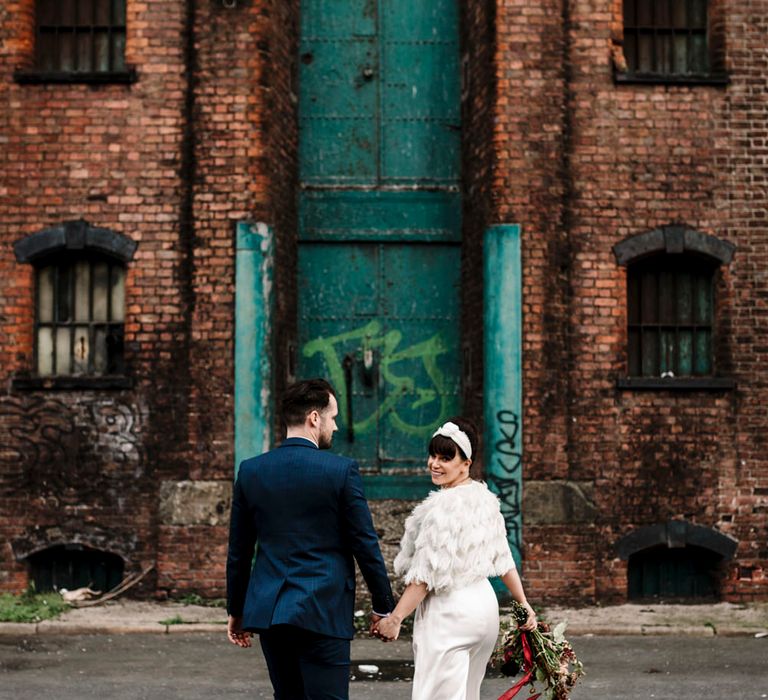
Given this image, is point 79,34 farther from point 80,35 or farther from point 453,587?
point 453,587

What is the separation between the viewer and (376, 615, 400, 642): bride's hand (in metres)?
4.84

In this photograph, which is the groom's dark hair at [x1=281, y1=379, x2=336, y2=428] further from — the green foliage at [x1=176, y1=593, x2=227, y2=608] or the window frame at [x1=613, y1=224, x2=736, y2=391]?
the window frame at [x1=613, y1=224, x2=736, y2=391]

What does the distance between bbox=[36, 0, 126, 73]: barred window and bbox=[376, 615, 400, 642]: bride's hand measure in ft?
29.2

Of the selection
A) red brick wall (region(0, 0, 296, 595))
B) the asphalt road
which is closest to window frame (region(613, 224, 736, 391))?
the asphalt road

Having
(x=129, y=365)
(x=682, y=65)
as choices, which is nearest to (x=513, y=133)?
(x=682, y=65)

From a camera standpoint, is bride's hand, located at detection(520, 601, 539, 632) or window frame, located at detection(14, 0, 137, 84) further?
window frame, located at detection(14, 0, 137, 84)

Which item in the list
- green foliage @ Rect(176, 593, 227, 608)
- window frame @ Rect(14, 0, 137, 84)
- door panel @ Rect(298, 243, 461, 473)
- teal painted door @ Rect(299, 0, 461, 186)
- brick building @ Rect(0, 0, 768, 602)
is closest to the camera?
green foliage @ Rect(176, 593, 227, 608)

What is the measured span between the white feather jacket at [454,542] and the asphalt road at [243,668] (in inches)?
110

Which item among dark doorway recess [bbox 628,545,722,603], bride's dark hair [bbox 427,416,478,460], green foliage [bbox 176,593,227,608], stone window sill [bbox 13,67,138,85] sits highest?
stone window sill [bbox 13,67,138,85]

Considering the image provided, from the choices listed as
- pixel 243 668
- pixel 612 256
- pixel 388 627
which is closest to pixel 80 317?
pixel 243 668

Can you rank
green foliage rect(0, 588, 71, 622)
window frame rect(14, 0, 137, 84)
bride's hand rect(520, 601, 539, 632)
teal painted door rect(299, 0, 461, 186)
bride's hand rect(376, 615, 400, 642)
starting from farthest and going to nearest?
teal painted door rect(299, 0, 461, 186), window frame rect(14, 0, 137, 84), green foliage rect(0, 588, 71, 622), bride's hand rect(520, 601, 539, 632), bride's hand rect(376, 615, 400, 642)

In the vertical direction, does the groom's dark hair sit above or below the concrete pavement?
above

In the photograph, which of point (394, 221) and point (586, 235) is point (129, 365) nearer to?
point (394, 221)

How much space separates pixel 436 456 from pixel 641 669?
14.1ft
